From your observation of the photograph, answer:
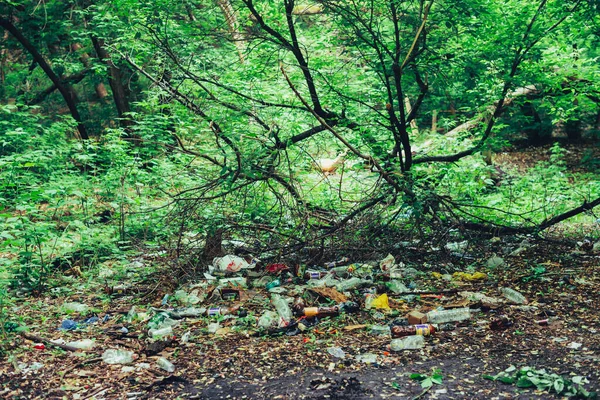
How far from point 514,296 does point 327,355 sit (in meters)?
1.64

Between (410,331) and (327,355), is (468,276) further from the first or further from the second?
(327,355)

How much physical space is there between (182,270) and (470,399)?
2975 mm

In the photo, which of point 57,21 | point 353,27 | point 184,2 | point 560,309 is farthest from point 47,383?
point 57,21

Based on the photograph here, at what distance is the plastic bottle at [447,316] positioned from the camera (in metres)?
3.62

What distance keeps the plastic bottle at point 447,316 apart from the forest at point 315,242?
0.5 inches

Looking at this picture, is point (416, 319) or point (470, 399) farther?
point (416, 319)

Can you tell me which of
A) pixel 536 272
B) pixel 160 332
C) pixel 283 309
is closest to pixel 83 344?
pixel 160 332

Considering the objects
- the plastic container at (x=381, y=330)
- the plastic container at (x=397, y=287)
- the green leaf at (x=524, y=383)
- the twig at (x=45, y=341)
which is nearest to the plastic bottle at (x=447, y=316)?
the plastic container at (x=381, y=330)

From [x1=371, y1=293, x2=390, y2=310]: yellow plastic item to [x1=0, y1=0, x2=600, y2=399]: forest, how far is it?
0.03m

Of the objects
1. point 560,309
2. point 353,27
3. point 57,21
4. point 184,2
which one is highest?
point 57,21

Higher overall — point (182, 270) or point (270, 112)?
point (270, 112)

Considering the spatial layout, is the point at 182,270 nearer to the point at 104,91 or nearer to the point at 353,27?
the point at 353,27

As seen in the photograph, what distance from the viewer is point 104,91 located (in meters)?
12.8

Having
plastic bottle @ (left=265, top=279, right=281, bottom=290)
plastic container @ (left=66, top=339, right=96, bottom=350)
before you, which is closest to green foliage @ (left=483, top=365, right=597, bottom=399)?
plastic bottle @ (left=265, top=279, right=281, bottom=290)
